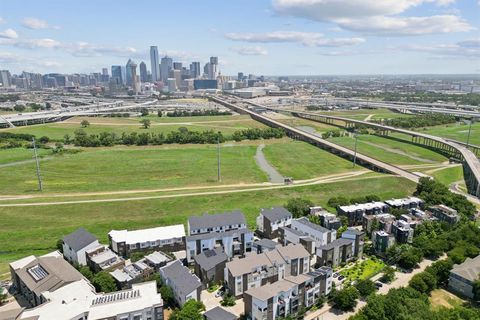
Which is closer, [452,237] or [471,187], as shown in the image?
[452,237]

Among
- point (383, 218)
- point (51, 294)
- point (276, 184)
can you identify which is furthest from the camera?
point (276, 184)

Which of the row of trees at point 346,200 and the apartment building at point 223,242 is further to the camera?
the row of trees at point 346,200

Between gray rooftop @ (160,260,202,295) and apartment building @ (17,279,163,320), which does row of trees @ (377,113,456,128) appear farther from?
apartment building @ (17,279,163,320)

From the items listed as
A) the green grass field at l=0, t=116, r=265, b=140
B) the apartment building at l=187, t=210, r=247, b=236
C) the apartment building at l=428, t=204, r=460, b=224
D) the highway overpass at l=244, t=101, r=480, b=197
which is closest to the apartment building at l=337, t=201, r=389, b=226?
the apartment building at l=428, t=204, r=460, b=224

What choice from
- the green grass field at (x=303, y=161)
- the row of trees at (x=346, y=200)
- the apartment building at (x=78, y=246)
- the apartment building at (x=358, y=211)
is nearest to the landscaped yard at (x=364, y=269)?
the apartment building at (x=358, y=211)

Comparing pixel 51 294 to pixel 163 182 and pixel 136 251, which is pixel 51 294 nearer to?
pixel 136 251

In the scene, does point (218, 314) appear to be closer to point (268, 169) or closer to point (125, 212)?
point (125, 212)

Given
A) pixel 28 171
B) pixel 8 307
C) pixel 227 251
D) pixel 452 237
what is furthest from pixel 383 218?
pixel 28 171

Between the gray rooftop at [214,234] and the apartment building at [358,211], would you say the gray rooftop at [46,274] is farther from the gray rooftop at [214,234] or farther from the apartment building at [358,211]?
the apartment building at [358,211]
